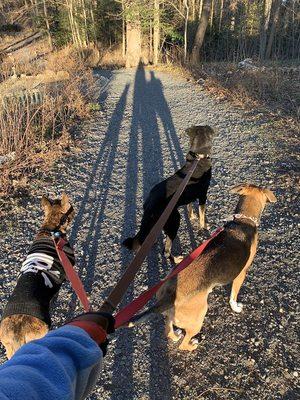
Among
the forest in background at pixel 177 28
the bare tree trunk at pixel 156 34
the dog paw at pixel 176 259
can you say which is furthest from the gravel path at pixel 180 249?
the forest in background at pixel 177 28

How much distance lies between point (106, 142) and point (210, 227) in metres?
4.37

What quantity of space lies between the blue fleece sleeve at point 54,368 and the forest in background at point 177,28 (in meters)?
19.3

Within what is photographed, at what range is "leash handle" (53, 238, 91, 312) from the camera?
7.51 feet

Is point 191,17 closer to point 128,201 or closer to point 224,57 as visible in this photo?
point 224,57

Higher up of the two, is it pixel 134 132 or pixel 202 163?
pixel 202 163

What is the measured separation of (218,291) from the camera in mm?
3982

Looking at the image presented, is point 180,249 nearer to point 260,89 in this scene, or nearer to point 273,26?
point 260,89

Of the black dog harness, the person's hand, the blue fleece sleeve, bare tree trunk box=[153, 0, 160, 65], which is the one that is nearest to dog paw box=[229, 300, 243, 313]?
the black dog harness

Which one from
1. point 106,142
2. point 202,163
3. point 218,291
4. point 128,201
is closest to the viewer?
point 218,291

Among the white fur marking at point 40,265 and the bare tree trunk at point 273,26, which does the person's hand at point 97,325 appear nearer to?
the white fur marking at point 40,265

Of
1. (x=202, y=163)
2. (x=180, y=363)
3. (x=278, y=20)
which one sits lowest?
(x=180, y=363)

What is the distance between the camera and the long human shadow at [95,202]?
4.40m

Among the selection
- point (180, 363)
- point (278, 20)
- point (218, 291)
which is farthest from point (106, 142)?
point (278, 20)

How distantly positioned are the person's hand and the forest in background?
62.5 ft
